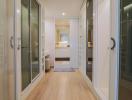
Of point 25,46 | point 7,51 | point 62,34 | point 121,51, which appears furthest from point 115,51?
point 62,34

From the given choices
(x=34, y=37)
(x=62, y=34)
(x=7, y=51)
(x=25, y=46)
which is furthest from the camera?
(x=62, y=34)

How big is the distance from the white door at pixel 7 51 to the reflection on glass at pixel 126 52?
1.30m

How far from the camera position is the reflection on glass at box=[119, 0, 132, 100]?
171 centimetres

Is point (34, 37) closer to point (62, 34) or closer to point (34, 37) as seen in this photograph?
point (34, 37)

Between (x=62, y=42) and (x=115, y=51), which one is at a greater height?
(x=62, y=42)

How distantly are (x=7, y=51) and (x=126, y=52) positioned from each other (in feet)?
4.49

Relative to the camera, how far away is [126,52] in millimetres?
1757

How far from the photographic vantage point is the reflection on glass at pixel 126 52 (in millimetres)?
1708

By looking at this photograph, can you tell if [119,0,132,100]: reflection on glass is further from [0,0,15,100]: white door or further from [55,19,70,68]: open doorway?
[55,19,70,68]: open doorway

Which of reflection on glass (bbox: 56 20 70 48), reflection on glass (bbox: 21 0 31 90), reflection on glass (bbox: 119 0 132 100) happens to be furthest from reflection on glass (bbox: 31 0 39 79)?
reflection on glass (bbox: 56 20 70 48)

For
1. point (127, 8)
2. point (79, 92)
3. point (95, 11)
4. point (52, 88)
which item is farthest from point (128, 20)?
point (52, 88)

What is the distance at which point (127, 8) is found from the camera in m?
1.74

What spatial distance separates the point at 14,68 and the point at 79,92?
2043 mm

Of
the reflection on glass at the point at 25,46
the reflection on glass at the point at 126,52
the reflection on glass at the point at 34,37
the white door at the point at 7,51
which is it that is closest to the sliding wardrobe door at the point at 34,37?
the reflection on glass at the point at 34,37
